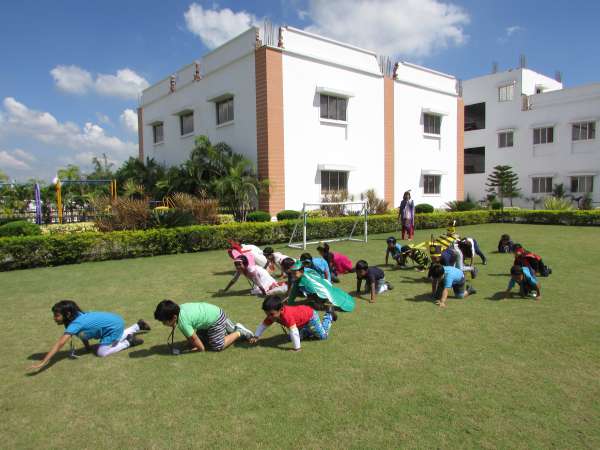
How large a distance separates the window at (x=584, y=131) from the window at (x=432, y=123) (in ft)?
37.6

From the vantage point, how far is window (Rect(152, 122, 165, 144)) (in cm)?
2484

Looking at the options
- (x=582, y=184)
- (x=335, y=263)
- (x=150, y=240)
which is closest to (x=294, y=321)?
(x=335, y=263)

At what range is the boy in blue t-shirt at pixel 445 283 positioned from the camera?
6207 millimetres

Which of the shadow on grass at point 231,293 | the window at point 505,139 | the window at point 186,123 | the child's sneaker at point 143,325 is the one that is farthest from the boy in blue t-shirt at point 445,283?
the window at point 505,139

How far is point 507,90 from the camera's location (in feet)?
104

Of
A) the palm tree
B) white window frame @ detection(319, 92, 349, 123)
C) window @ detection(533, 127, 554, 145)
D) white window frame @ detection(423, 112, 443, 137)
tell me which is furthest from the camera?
window @ detection(533, 127, 554, 145)

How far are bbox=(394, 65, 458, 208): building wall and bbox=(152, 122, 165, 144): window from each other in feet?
44.8

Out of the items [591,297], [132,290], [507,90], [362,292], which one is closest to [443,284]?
[362,292]

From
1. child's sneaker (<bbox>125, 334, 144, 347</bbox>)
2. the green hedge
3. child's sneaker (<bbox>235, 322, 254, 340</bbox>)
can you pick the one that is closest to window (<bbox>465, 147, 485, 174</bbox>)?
the green hedge

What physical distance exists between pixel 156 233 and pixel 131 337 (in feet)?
22.8

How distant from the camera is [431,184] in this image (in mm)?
23359

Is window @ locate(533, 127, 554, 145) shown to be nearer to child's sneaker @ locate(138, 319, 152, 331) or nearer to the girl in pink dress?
the girl in pink dress

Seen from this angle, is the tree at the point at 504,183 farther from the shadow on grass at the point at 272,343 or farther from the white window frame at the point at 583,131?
the shadow on grass at the point at 272,343

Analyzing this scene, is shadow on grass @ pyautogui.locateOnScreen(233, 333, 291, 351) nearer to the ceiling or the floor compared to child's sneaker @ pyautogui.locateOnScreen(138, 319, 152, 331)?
nearer to the floor
